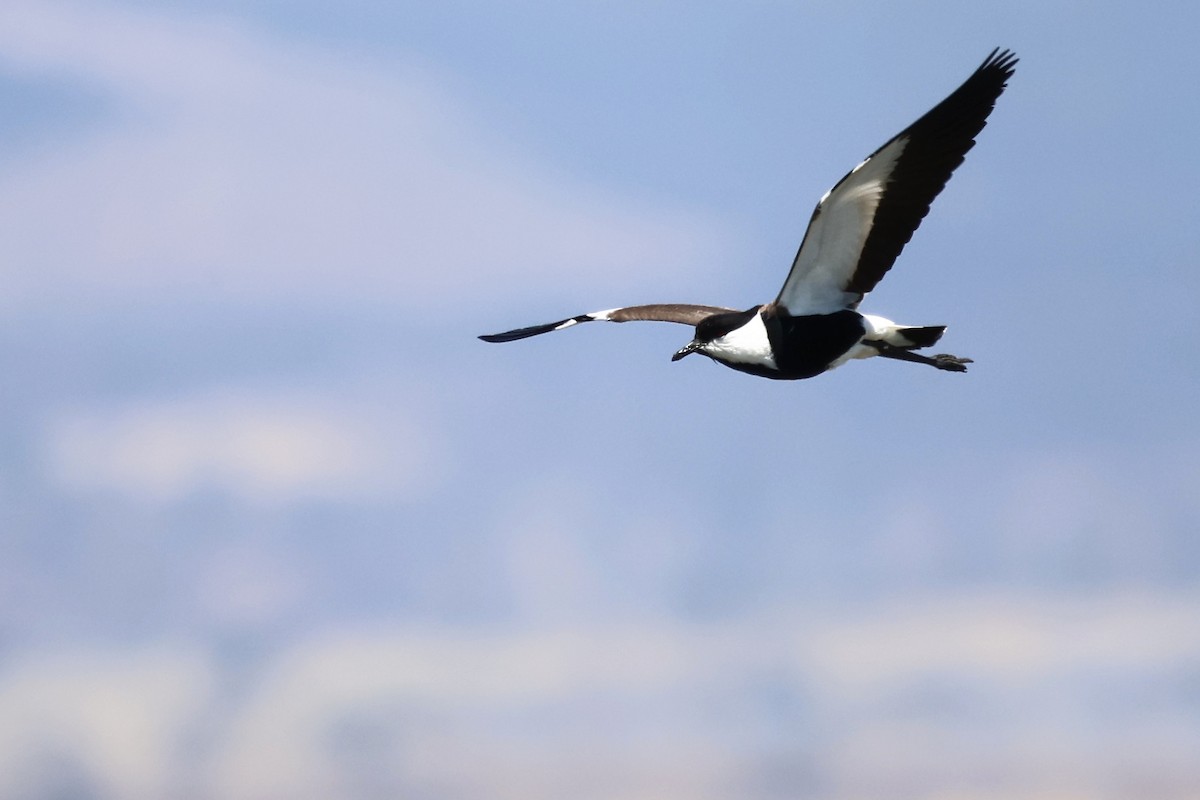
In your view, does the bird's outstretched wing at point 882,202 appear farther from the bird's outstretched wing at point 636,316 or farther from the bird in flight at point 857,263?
the bird's outstretched wing at point 636,316

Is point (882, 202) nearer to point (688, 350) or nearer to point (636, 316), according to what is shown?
point (688, 350)

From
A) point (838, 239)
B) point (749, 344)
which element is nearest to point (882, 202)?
point (838, 239)

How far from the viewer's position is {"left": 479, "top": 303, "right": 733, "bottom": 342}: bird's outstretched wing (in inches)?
1156

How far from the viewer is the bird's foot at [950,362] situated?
90.6 ft

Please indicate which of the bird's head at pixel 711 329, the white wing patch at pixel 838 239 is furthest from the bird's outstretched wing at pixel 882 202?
the bird's head at pixel 711 329

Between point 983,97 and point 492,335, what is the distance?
33.9 feet

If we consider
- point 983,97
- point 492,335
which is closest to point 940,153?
point 983,97

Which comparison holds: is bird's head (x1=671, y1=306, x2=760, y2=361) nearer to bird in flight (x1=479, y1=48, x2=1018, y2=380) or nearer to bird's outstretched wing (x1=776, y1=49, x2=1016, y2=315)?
bird in flight (x1=479, y1=48, x2=1018, y2=380)

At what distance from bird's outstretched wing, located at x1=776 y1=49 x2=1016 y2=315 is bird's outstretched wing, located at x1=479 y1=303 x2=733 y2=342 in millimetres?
2779

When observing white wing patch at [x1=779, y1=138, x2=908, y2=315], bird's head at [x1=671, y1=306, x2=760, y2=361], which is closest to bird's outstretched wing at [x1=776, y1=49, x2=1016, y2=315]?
white wing patch at [x1=779, y1=138, x2=908, y2=315]

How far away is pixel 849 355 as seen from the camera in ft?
87.2

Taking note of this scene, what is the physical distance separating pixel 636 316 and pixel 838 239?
5.21 m

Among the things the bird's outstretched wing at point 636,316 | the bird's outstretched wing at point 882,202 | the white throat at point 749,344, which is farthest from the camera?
the bird's outstretched wing at point 636,316

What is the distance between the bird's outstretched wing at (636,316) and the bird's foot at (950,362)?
3202mm
